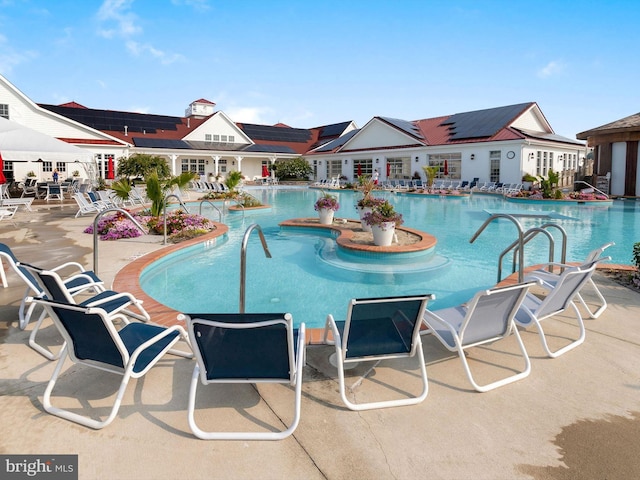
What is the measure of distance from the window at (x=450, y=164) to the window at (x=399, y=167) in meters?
2.80

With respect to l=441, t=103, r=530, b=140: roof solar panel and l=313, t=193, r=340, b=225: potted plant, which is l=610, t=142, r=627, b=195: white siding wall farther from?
l=313, t=193, r=340, b=225: potted plant

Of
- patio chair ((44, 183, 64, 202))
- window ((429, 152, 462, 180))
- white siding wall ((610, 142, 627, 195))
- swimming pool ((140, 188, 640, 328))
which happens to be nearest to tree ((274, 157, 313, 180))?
window ((429, 152, 462, 180))

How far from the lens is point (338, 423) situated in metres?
2.81

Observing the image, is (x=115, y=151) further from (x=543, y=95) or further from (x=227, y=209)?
(x=543, y=95)

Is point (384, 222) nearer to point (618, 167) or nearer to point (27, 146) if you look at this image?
point (27, 146)

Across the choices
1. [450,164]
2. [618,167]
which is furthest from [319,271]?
[450,164]

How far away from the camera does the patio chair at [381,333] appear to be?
2941mm

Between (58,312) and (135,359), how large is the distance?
60 centimetres

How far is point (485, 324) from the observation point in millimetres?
3424

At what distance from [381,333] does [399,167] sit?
107 ft

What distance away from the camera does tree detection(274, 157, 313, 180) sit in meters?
38.4

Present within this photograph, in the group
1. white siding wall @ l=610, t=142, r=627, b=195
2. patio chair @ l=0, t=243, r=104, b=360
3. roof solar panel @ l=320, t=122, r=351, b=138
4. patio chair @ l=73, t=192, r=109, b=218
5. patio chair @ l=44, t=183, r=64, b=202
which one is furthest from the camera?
roof solar panel @ l=320, t=122, r=351, b=138

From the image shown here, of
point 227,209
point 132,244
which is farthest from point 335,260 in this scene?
point 227,209

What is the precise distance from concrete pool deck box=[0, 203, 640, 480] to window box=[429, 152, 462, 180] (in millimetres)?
27673
